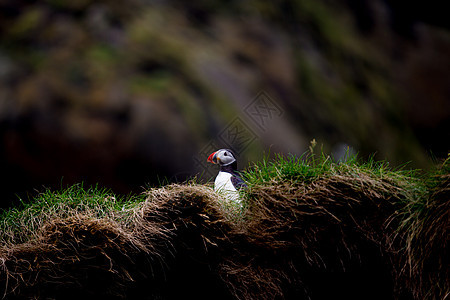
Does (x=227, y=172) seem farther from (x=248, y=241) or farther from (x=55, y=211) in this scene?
(x=55, y=211)

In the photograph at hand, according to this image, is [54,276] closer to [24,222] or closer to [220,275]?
[24,222]

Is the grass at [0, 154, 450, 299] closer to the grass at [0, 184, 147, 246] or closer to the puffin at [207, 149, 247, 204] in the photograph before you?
the grass at [0, 184, 147, 246]

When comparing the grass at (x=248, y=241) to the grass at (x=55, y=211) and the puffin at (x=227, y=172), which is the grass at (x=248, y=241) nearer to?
the grass at (x=55, y=211)

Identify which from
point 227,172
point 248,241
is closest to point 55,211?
point 248,241

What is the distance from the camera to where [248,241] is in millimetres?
1351

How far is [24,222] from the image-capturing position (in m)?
1.48

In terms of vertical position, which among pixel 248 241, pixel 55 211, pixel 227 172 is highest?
pixel 227 172

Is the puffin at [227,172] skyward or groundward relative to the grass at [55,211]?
skyward

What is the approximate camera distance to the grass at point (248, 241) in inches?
50.3

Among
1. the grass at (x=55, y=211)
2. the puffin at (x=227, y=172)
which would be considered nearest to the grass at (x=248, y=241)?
the grass at (x=55, y=211)

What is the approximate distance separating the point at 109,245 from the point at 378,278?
0.82m

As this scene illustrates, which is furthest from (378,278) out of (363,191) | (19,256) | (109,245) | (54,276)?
(19,256)

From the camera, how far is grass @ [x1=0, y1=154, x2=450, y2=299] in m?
1.28

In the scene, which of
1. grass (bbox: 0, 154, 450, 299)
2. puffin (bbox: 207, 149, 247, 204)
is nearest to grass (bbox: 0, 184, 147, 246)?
grass (bbox: 0, 154, 450, 299)
